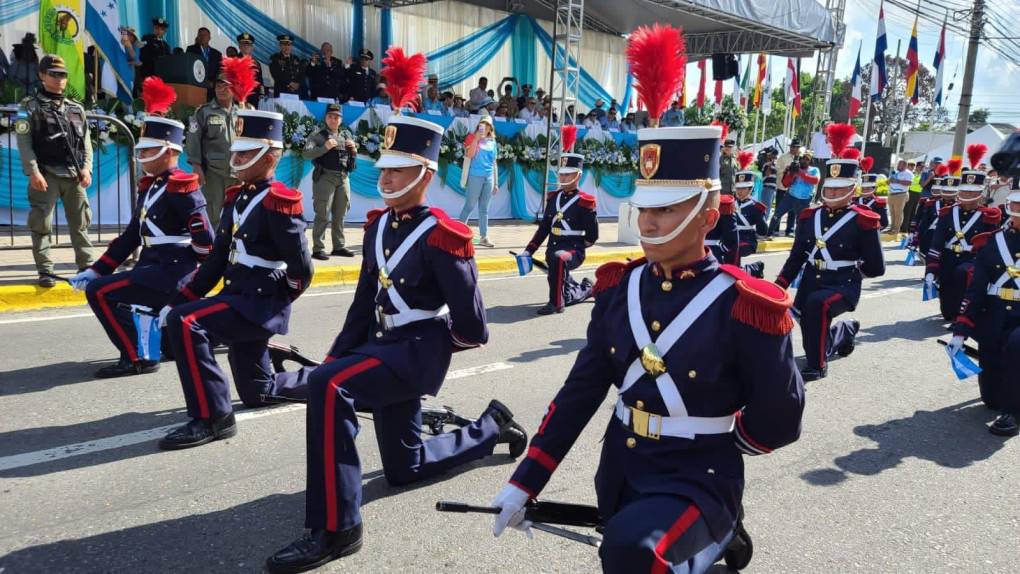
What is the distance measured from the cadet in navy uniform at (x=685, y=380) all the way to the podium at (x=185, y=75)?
11.1 metres

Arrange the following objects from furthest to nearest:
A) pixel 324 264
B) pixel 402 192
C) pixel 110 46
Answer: pixel 110 46
pixel 324 264
pixel 402 192

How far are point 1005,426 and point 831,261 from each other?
1.88 m

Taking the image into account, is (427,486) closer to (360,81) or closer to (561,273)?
(561,273)

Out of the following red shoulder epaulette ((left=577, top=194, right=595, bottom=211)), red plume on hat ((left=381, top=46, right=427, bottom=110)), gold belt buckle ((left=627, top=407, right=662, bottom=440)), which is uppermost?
red plume on hat ((left=381, top=46, right=427, bottom=110))

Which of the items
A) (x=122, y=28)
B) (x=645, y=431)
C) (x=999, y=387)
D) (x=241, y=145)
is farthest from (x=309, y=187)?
(x=645, y=431)

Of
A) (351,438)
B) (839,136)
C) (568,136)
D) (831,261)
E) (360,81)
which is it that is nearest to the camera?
(351,438)

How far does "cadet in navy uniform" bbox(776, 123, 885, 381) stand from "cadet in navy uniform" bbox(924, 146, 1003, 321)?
9.66ft

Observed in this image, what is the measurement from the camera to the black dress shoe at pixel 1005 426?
5145 millimetres

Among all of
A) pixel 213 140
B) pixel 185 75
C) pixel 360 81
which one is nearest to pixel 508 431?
pixel 213 140

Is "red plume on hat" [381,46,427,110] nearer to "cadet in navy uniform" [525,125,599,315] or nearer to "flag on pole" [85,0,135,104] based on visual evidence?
"cadet in navy uniform" [525,125,599,315]

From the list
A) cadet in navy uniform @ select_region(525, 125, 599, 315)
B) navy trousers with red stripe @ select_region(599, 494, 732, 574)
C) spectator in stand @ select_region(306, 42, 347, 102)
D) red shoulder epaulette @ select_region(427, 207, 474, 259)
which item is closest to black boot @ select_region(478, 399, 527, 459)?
red shoulder epaulette @ select_region(427, 207, 474, 259)

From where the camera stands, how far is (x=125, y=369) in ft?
17.6

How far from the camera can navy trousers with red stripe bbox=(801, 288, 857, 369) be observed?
6297 mm

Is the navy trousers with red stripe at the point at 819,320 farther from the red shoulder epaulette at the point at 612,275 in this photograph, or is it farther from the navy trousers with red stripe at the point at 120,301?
the navy trousers with red stripe at the point at 120,301
